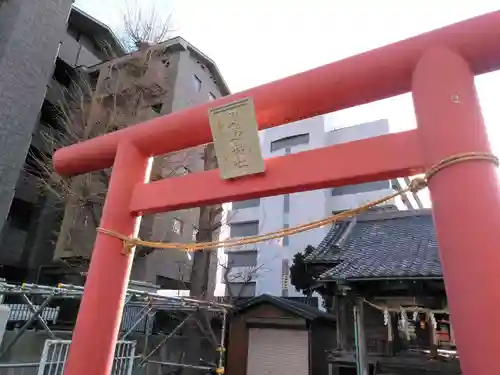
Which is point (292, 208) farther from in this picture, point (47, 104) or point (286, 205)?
point (47, 104)

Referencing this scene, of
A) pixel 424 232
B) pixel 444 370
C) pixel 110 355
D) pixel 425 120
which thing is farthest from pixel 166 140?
Answer: pixel 424 232

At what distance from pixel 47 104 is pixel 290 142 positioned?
18397 millimetres

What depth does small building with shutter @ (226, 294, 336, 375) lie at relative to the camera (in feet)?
39.5

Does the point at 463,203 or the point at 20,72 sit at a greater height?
the point at 20,72

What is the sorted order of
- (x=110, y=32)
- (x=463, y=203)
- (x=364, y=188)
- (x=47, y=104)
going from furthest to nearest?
1. (x=364, y=188)
2. (x=110, y=32)
3. (x=47, y=104)
4. (x=463, y=203)

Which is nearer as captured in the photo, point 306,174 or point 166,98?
point 306,174

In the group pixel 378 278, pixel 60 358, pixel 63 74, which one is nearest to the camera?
pixel 60 358

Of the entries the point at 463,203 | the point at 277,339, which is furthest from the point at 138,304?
the point at 463,203

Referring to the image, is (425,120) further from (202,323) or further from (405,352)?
(202,323)

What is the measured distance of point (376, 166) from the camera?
7.13 feet

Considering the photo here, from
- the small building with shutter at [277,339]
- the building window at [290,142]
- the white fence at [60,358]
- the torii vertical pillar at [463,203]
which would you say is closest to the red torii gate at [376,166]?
the torii vertical pillar at [463,203]

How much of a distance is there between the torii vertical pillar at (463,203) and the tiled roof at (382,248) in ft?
18.4

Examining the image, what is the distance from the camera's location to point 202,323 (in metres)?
11.8

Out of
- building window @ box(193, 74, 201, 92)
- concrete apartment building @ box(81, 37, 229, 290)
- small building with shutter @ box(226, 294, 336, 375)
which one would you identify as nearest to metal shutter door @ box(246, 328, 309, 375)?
small building with shutter @ box(226, 294, 336, 375)
